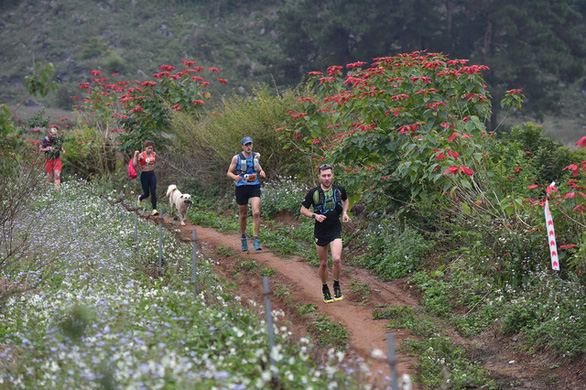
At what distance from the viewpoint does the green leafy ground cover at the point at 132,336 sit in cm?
455

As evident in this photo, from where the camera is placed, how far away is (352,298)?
923 centimetres

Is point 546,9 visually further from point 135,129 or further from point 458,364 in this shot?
point 458,364

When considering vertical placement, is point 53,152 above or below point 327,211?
above

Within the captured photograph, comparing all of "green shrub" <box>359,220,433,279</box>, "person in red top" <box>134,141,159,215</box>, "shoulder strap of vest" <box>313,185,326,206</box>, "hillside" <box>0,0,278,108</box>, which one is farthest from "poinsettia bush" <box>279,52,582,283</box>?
"hillside" <box>0,0,278,108</box>

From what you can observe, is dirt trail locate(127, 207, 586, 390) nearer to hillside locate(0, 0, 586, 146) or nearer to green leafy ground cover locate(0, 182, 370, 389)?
green leafy ground cover locate(0, 182, 370, 389)

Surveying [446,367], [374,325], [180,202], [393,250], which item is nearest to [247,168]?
[393,250]

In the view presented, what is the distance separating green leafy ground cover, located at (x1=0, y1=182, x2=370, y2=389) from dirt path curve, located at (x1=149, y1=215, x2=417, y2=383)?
103cm

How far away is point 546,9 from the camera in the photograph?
1209 inches

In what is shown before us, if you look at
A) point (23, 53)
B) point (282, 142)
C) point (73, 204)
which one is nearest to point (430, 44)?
point (282, 142)

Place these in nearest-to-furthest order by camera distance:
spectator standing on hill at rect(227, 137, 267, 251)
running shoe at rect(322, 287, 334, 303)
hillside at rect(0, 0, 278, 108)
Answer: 1. running shoe at rect(322, 287, 334, 303)
2. spectator standing on hill at rect(227, 137, 267, 251)
3. hillside at rect(0, 0, 278, 108)

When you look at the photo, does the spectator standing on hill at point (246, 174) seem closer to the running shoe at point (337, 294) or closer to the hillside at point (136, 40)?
the running shoe at point (337, 294)

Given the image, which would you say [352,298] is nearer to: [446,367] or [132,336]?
[446,367]

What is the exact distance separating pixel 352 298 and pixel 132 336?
445 centimetres

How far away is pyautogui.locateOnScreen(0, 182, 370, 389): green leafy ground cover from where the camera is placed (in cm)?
455
